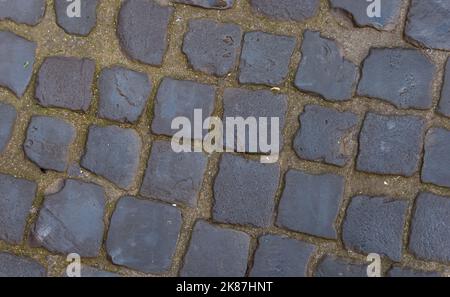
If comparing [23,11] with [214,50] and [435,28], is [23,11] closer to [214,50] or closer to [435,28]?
[214,50]

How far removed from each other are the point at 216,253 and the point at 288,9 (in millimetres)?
1207

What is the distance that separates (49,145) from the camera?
3.06 meters

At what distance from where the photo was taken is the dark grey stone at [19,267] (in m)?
3.02

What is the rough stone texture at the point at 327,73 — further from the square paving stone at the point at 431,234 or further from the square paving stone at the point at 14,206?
the square paving stone at the point at 14,206

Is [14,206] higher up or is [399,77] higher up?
[399,77]

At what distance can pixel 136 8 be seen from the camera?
3107 mm

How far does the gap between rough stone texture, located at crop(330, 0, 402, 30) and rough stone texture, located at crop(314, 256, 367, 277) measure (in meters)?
1.12

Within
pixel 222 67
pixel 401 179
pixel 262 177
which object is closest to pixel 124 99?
pixel 222 67

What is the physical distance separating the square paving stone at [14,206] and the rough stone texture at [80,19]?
76 centimetres

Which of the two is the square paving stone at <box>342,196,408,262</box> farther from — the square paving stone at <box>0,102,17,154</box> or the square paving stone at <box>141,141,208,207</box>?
the square paving stone at <box>0,102,17,154</box>

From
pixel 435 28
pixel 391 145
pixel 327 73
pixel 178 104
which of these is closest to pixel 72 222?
pixel 178 104

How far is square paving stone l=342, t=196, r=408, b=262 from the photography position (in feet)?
9.82
